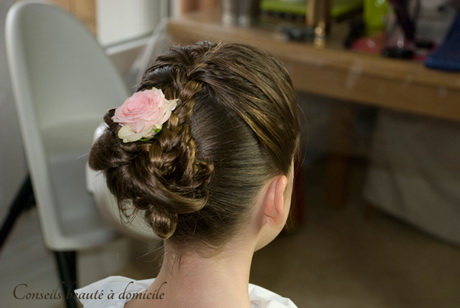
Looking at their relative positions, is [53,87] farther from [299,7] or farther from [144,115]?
[299,7]

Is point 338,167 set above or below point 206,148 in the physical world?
below

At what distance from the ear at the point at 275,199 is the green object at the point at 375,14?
107cm

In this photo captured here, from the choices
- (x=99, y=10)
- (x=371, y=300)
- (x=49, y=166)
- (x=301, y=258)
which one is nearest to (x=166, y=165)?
(x=49, y=166)

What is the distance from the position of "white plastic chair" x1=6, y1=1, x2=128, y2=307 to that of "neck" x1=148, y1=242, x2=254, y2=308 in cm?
42

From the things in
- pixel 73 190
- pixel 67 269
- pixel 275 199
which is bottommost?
pixel 67 269

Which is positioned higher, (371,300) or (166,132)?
(166,132)

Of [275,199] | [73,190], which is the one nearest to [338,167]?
[73,190]

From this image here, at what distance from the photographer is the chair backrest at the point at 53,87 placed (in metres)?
1.23

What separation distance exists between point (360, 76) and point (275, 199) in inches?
32.8

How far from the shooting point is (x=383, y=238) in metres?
1.72

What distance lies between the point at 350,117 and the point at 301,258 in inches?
15.4

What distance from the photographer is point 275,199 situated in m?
0.81

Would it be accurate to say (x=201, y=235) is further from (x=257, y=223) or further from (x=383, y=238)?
(x=383, y=238)

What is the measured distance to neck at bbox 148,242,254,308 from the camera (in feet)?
2.67
